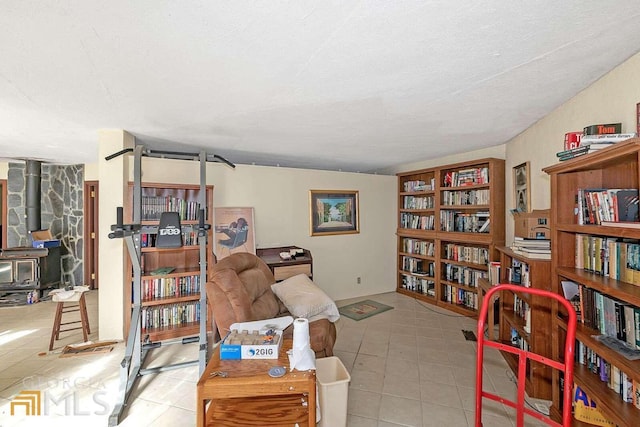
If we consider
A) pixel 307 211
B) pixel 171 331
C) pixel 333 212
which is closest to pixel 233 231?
pixel 307 211

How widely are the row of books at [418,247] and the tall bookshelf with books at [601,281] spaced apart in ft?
8.33

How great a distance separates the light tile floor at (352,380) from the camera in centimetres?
197

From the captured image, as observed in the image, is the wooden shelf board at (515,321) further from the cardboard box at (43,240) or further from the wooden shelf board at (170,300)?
the cardboard box at (43,240)

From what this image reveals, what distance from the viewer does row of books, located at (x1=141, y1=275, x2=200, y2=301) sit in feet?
10.1

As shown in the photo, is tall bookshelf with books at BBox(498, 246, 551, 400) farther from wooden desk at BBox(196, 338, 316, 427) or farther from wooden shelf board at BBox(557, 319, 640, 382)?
wooden desk at BBox(196, 338, 316, 427)

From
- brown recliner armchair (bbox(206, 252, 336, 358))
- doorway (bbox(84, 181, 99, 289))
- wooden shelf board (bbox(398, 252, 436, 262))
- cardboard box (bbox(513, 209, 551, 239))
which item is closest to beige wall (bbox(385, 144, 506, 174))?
cardboard box (bbox(513, 209, 551, 239))

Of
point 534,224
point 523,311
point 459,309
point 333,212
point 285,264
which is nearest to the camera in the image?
point 523,311

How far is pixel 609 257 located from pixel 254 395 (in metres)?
2.05

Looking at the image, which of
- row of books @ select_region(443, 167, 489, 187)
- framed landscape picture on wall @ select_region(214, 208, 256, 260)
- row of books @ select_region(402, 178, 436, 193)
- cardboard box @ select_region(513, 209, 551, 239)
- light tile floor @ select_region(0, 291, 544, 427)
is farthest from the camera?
row of books @ select_region(402, 178, 436, 193)

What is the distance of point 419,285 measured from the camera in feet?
15.5

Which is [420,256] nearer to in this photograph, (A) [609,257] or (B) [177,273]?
(A) [609,257]

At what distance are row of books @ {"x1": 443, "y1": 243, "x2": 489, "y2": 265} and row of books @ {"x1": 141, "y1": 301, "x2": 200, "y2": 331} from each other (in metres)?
3.57

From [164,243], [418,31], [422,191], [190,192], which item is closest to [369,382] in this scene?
[164,243]

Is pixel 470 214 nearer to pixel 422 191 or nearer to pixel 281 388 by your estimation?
pixel 422 191
